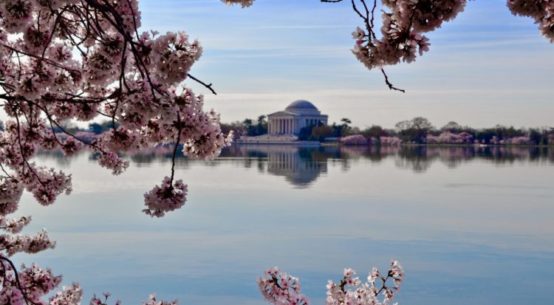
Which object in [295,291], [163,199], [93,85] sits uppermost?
[93,85]

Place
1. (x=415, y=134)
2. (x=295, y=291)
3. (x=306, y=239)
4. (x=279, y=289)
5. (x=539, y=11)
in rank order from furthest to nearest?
(x=415, y=134) < (x=306, y=239) < (x=295, y=291) < (x=279, y=289) < (x=539, y=11)

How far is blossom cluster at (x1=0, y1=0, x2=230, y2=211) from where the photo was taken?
3.25 metres

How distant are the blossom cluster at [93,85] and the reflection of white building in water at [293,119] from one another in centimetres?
10277

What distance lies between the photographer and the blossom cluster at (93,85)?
3252 mm

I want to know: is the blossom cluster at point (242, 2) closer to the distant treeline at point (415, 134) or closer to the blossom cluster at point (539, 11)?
the blossom cluster at point (539, 11)

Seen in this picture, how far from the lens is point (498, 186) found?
26.8 meters

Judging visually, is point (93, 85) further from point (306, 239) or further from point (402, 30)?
point (306, 239)

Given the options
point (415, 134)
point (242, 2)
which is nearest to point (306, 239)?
point (242, 2)

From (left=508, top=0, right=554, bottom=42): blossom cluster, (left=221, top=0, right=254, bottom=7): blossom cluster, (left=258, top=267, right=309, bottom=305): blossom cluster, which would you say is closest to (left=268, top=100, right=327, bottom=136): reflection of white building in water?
(left=258, top=267, right=309, bottom=305): blossom cluster

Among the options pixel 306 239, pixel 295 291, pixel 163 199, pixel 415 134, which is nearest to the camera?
pixel 163 199

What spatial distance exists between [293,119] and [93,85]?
104752 millimetres

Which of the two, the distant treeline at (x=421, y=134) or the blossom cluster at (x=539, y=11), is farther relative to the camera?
the distant treeline at (x=421, y=134)

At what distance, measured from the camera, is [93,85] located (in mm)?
4711

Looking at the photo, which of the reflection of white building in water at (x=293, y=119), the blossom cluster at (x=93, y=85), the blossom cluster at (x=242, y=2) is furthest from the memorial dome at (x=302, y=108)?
the blossom cluster at (x=242, y=2)
